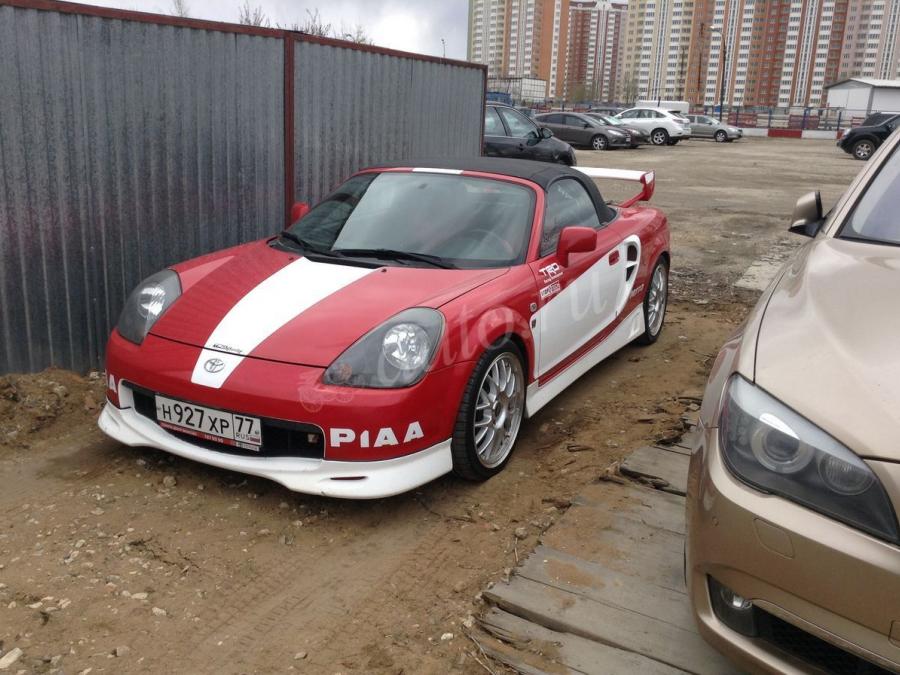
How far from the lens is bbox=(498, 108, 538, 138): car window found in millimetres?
16922

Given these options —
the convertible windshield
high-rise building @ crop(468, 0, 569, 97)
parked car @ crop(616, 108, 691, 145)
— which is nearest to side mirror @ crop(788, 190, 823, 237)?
the convertible windshield

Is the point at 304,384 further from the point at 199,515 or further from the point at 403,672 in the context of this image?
the point at 403,672

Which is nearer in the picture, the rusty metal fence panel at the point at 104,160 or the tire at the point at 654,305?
the rusty metal fence panel at the point at 104,160

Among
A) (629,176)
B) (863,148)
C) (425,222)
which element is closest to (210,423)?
(425,222)

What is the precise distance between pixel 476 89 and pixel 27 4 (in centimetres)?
536

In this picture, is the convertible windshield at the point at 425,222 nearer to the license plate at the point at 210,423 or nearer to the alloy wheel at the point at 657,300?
the license plate at the point at 210,423

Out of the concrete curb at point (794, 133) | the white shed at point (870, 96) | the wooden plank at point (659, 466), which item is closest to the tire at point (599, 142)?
the concrete curb at point (794, 133)

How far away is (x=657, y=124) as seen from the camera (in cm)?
3353

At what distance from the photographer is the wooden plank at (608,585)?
2816mm

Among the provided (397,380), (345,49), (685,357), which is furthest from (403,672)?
(345,49)

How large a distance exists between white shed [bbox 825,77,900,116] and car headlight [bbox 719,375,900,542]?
52.6m

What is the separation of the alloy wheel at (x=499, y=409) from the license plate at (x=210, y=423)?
95 centimetres

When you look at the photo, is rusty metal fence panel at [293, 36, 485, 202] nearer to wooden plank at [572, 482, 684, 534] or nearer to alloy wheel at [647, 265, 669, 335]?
alloy wheel at [647, 265, 669, 335]

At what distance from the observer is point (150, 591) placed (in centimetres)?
292
